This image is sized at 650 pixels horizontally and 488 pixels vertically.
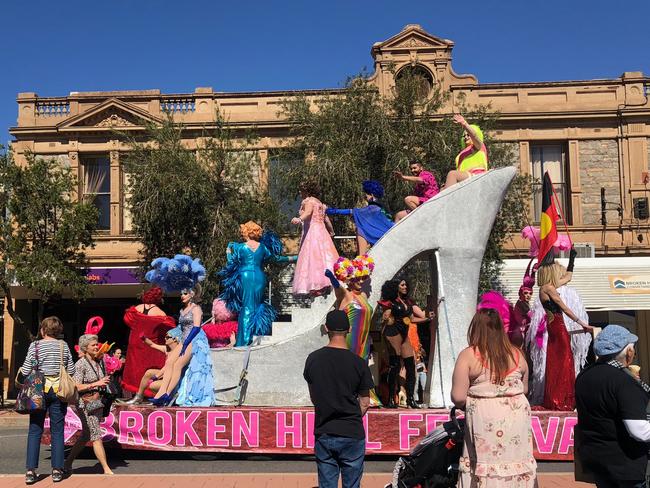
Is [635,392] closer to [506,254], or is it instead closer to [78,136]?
[506,254]

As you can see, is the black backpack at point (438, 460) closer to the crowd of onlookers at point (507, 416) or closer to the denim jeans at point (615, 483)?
the crowd of onlookers at point (507, 416)

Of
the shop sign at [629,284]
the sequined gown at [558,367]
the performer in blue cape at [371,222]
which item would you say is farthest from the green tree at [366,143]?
the sequined gown at [558,367]

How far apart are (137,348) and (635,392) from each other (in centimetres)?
702

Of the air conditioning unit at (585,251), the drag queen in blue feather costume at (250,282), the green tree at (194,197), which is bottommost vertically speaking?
the drag queen in blue feather costume at (250,282)

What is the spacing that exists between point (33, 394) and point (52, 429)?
0.46 m

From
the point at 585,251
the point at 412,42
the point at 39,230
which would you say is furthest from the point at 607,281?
the point at 39,230

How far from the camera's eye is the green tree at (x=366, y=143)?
1741 cm

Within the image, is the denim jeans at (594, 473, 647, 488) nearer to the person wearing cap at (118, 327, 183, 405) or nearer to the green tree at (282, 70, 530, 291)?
the person wearing cap at (118, 327, 183, 405)

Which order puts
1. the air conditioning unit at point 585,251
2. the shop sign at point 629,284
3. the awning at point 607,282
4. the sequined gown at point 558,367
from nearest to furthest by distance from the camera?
the sequined gown at point 558,367, the awning at point 607,282, the shop sign at point 629,284, the air conditioning unit at point 585,251

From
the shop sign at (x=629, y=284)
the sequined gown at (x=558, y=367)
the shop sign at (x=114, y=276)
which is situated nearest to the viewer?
the sequined gown at (x=558, y=367)

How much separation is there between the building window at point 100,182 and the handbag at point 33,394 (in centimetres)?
1648

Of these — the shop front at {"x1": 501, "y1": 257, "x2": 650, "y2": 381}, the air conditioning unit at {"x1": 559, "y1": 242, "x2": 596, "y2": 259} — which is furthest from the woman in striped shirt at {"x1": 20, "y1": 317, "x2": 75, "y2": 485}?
the air conditioning unit at {"x1": 559, "y1": 242, "x2": 596, "y2": 259}

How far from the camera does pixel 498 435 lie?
428 centimetres

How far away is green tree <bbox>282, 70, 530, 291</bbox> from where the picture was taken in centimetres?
1741
